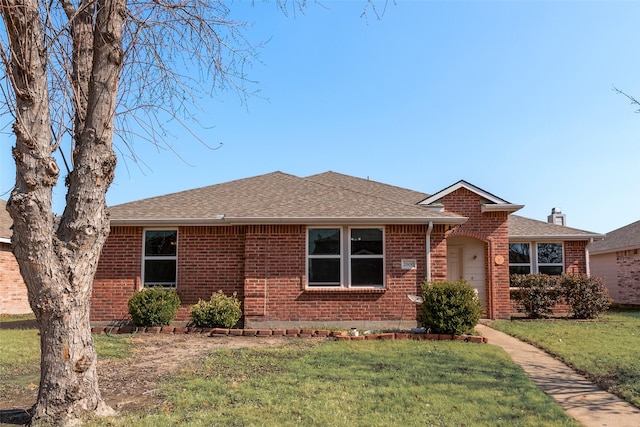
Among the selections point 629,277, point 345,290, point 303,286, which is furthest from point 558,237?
point 303,286

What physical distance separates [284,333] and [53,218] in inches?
285

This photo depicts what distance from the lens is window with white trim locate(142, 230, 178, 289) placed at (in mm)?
13539

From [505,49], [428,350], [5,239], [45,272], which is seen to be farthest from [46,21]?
[5,239]

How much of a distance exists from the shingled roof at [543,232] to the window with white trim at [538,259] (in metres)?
0.48

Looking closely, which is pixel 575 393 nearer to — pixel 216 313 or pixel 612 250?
pixel 216 313

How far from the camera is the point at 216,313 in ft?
40.0

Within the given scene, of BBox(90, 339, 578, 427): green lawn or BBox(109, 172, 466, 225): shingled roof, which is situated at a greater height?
BBox(109, 172, 466, 225): shingled roof

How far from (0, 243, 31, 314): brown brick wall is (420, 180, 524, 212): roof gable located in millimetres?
15534

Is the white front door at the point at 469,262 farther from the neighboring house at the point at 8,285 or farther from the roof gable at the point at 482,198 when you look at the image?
the neighboring house at the point at 8,285

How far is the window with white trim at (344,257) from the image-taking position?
508 inches

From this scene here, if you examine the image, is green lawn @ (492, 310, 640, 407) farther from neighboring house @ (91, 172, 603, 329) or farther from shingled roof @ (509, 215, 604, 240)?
shingled roof @ (509, 215, 604, 240)

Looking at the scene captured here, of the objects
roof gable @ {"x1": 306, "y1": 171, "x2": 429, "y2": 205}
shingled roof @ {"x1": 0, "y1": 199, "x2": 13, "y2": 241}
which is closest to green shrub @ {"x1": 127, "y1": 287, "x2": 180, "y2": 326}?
roof gable @ {"x1": 306, "y1": 171, "x2": 429, "y2": 205}

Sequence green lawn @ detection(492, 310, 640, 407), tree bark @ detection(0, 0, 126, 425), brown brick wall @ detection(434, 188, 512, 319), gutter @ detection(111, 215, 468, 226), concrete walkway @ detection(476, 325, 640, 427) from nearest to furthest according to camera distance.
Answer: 1. tree bark @ detection(0, 0, 126, 425)
2. concrete walkway @ detection(476, 325, 640, 427)
3. green lawn @ detection(492, 310, 640, 407)
4. gutter @ detection(111, 215, 468, 226)
5. brown brick wall @ detection(434, 188, 512, 319)

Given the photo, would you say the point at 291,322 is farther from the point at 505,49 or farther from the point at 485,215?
the point at 505,49
